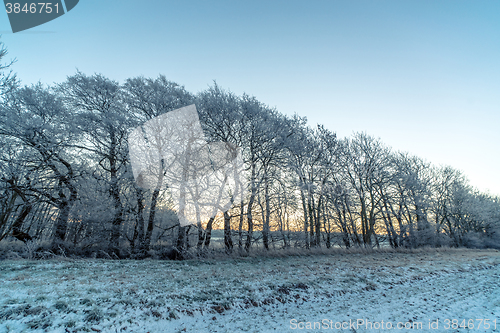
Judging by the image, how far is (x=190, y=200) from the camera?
1159cm

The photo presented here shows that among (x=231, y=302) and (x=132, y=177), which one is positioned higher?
(x=132, y=177)

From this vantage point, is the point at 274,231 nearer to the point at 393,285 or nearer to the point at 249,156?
the point at 249,156

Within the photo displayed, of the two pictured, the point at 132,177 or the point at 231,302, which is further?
the point at 132,177

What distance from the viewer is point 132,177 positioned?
11453 millimetres

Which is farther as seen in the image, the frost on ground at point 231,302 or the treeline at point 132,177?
the treeline at point 132,177

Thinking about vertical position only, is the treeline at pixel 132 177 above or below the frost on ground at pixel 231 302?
above

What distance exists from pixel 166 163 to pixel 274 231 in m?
8.16

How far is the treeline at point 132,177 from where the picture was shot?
1073 centimetres

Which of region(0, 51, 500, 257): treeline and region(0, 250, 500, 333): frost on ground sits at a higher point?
region(0, 51, 500, 257): treeline

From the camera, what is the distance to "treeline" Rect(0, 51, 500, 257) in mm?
10727

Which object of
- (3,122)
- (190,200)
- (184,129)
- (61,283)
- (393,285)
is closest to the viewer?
(61,283)

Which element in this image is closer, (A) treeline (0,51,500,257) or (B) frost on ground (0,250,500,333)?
(B) frost on ground (0,250,500,333)

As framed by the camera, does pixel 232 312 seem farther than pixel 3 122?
No

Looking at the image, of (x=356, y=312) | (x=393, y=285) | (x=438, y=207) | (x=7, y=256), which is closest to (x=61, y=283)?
(x=356, y=312)
